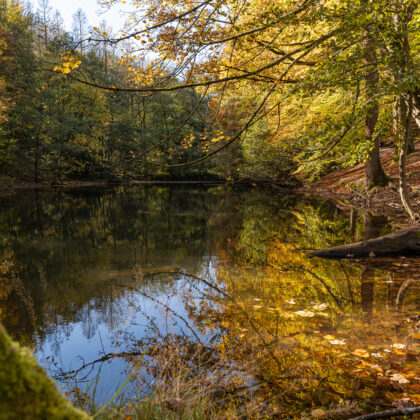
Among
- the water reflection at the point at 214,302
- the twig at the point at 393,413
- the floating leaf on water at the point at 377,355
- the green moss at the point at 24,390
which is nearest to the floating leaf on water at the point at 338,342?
the water reflection at the point at 214,302

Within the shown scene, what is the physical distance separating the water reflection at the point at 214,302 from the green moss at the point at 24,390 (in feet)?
7.49

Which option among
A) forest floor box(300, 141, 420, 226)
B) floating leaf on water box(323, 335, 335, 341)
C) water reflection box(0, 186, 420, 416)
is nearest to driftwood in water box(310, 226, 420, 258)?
water reflection box(0, 186, 420, 416)

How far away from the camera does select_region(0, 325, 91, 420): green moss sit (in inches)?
31.9

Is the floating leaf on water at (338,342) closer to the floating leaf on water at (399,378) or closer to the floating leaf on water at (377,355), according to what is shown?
the floating leaf on water at (377,355)

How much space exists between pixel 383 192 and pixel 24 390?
56.0 feet

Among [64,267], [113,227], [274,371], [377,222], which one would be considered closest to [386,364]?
[274,371]

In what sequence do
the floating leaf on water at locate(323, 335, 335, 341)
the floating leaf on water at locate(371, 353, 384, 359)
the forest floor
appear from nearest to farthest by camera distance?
the floating leaf on water at locate(371, 353, 384, 359) < the floating leaf on water at locate(323, 335, 335, 341) < the forest floor

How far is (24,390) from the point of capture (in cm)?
85

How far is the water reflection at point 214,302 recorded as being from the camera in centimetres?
363

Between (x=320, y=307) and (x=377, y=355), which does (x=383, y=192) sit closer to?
(x=320, y=307)

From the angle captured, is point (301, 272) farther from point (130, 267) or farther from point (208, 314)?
point (130, 267)

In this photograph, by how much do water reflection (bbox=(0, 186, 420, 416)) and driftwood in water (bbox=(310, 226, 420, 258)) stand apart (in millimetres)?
409

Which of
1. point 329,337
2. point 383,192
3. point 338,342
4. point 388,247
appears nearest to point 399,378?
point 338,342

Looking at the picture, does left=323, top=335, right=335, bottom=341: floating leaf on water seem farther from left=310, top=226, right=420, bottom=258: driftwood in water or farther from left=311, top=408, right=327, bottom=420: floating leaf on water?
left=310, top=226, right=420, bottom=258: driftwood in water
